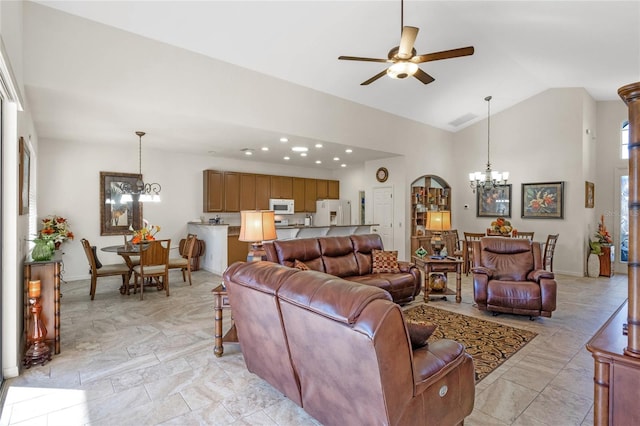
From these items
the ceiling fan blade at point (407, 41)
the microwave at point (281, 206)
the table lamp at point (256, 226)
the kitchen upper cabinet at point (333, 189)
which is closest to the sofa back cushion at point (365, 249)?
the table lamp at point (256, 226)

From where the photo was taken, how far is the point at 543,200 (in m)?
7.41

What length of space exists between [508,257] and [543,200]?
12.5 ft

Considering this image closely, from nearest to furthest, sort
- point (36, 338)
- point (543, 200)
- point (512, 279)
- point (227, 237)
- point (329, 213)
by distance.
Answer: point (36, 338) → point (512, 279) → point (227, 237) → point (543, 200) → point (329, 213)

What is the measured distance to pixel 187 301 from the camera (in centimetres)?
489

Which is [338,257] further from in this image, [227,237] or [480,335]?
[227,237]

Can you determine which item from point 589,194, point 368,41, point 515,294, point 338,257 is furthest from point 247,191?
point 589,194

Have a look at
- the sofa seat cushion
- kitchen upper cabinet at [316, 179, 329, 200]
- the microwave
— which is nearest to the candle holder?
the sofa seat cushion

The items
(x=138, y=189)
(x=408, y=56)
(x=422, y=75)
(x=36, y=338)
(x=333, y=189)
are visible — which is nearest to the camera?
(x=36, y=338)

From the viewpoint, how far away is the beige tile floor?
2.18 m

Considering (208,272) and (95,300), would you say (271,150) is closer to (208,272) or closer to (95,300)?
(208,272)

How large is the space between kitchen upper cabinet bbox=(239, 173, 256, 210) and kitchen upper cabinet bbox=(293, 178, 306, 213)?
1.23m

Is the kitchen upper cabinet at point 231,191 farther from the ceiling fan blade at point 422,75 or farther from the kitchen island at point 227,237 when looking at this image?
the ceiling fan blade at point 422,75

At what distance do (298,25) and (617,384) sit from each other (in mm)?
4339

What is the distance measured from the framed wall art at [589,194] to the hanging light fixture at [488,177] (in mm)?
1500
